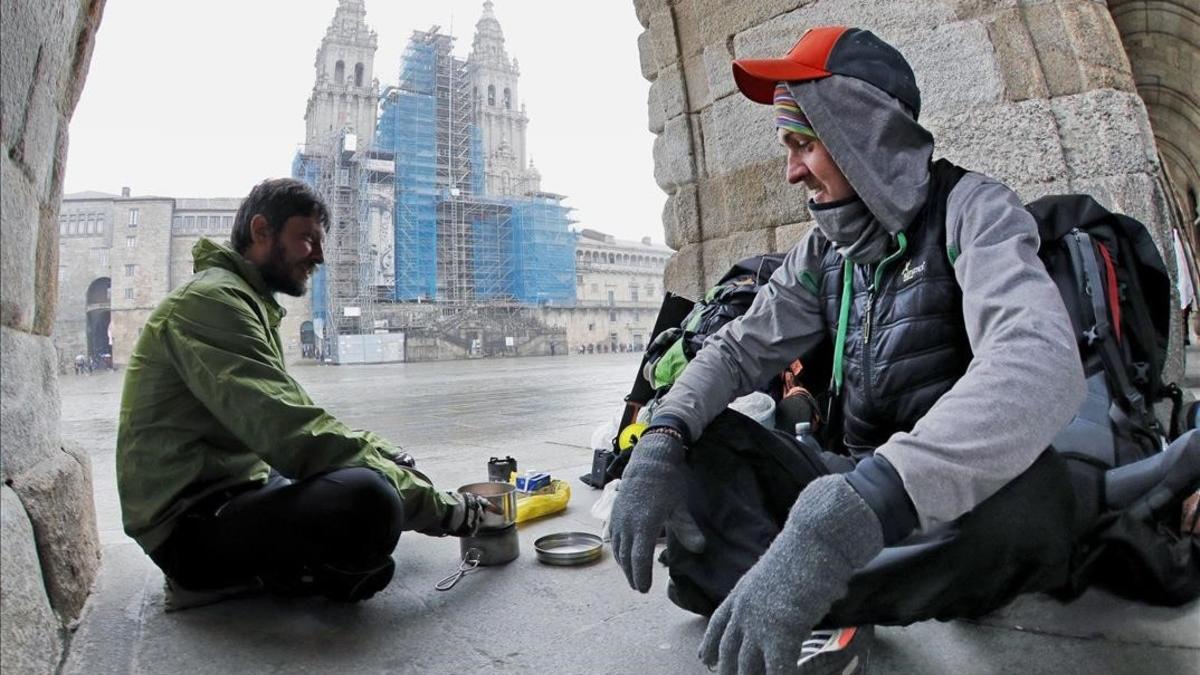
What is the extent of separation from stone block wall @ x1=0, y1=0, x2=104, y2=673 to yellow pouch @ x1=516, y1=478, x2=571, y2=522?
1.45 metres

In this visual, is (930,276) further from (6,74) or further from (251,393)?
(6,74)

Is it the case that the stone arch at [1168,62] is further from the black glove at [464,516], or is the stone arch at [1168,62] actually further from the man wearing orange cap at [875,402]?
the black glove at [464,516]

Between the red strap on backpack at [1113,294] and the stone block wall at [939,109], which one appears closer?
the red strap on backpack at [1113,294]

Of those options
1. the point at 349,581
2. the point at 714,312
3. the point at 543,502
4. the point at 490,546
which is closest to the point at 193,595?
the point at 349,581

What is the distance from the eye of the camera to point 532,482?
9.77 feet

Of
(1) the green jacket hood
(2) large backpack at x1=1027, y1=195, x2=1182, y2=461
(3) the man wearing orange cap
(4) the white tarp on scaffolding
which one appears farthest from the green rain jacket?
(4) the white tarp on scaffolding

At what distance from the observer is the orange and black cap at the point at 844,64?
5.15 ft

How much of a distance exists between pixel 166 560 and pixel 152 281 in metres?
54.1

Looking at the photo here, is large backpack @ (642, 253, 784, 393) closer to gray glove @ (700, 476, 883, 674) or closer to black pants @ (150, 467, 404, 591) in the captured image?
black pants @ (150, 467, 404, 591)

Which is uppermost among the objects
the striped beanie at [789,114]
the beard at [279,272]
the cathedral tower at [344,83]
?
the cathedral tower at [344,83]

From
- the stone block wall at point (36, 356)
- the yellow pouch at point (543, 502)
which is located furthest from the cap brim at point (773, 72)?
the yellow pouch at point (543, 502)

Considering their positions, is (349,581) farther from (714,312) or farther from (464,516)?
(714,312)

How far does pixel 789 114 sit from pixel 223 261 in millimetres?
1723

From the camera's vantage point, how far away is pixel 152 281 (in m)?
46.4
